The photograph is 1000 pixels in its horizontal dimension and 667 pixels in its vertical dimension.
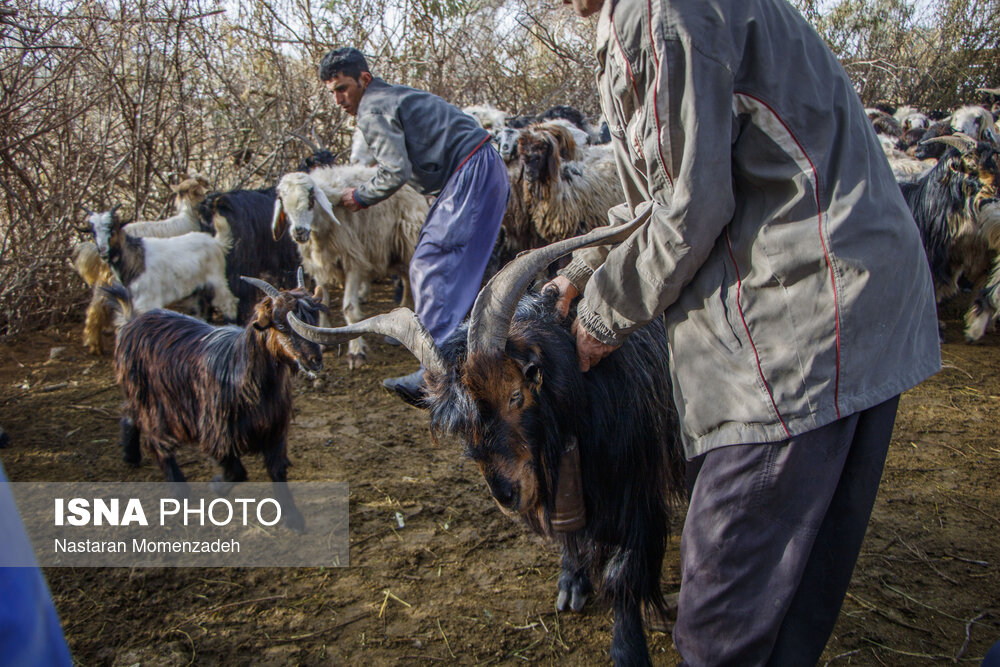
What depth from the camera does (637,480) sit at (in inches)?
94.4

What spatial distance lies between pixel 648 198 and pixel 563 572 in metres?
1.85

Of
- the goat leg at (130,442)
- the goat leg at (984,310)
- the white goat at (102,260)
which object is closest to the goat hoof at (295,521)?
the goat leg at (130,442)

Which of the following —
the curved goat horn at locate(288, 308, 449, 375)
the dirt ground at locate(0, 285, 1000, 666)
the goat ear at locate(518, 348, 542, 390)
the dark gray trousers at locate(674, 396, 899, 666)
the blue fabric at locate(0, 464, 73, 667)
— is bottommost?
the dirt ground at locate(0, 285, 1000, 666)

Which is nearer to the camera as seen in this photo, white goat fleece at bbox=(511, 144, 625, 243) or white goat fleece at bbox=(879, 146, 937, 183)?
white goat fleece at bbox=(511, 144, 625, 243)

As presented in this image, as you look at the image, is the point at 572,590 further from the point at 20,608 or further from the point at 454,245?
the point at 454,245

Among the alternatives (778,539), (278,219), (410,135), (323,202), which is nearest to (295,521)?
(410,135)

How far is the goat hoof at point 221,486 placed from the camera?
3770 millimetres

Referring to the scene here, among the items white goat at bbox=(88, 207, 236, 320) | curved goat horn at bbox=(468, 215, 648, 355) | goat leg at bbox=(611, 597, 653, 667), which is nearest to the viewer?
curved goat horn at bbox=(468, 215, 648, 355)

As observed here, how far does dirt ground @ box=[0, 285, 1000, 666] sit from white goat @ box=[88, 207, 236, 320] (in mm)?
1794

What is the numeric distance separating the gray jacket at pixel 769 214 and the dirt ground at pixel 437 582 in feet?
→ 5.38

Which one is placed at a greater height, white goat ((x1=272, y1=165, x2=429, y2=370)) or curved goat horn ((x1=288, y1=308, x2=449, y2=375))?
white goat ((x1=272, y1=165, x2=429, y2=370))

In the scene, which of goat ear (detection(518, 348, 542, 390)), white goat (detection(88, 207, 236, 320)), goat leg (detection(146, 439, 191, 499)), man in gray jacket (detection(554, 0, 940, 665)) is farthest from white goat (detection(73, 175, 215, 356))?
man in gray jacket (detection(554, 0, 940, 665))

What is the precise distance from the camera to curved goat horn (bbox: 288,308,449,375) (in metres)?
2.21

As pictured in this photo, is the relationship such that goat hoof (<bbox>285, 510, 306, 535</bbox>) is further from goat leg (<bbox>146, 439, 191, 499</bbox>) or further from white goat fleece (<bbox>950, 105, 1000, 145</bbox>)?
white goat fleece (<bbox>950, 105, 1000, 145</bbox>)
